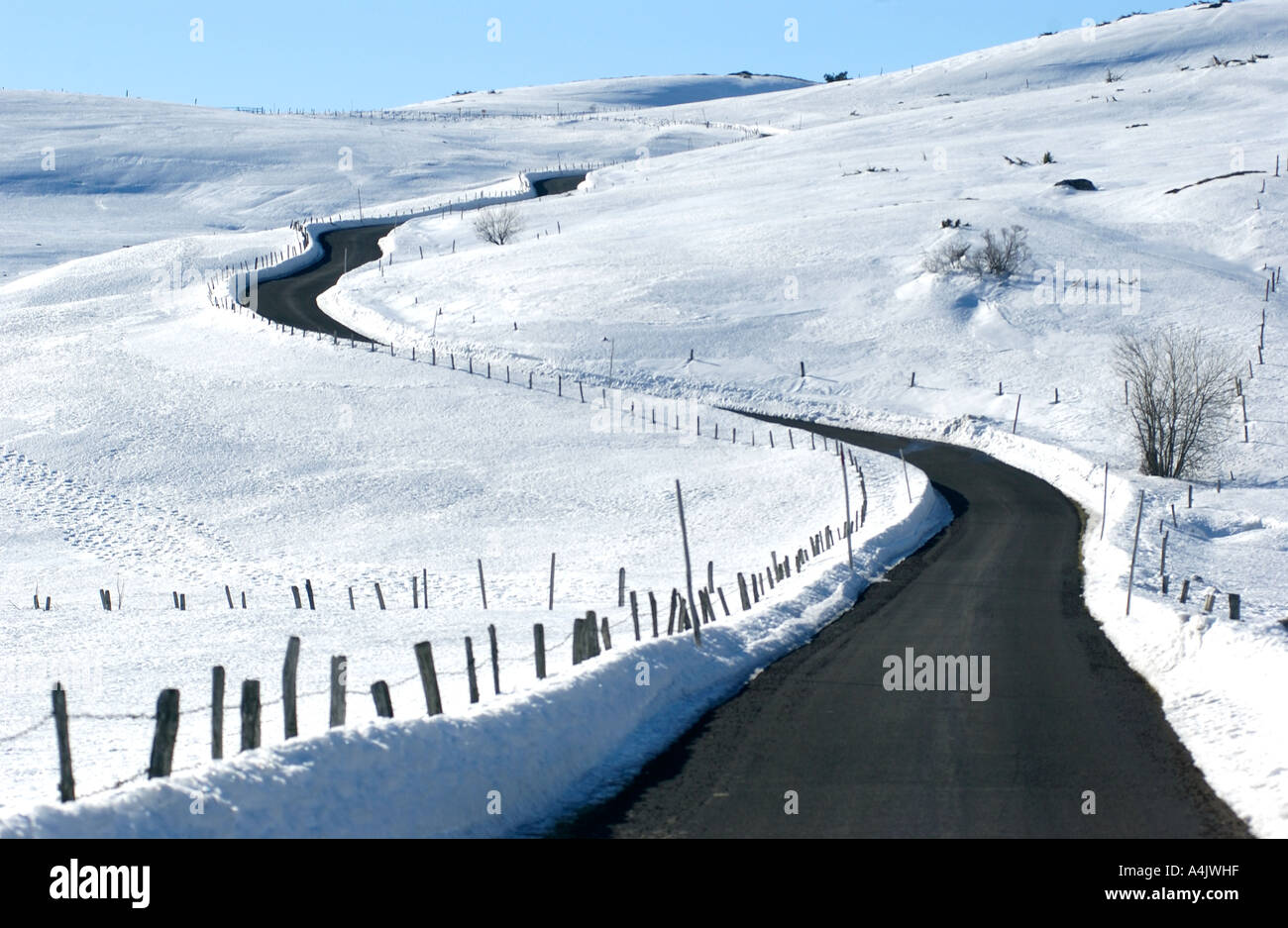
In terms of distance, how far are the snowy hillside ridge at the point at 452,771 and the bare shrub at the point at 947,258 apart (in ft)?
208

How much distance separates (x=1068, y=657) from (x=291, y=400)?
4710 centimetres

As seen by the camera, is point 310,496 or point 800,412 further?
point 800,412

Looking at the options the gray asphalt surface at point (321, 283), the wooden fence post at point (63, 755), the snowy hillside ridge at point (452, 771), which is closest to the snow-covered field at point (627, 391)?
the snowy hillside ridge at point (452, 771)

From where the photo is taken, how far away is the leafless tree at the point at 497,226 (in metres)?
98.7

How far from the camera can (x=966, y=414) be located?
6184 centimetres

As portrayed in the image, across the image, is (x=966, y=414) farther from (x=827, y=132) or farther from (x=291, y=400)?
(x=827, y=132)

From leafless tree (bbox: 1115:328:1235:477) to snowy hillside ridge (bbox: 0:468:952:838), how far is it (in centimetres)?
4014

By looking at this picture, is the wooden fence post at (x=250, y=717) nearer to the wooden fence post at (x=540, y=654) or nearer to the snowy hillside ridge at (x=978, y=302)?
the wooden fence post at (x=540, y=654)

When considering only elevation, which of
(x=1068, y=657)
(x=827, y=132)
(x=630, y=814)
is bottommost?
(x=1068, y=657)

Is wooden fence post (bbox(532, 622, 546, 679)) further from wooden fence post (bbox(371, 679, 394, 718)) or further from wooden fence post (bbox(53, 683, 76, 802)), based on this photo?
wooden fence post (bbox(53, 683, 76, 802))
